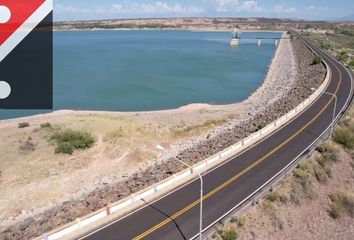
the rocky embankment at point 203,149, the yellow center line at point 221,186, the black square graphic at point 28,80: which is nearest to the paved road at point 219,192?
the yellow center line at point 221,186

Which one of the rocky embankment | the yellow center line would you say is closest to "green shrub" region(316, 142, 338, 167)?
the yellow center line

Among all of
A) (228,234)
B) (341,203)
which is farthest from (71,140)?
(341,203)

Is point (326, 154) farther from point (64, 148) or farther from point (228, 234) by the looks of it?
point (64, 148)

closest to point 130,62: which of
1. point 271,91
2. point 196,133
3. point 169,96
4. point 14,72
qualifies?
point 14,72

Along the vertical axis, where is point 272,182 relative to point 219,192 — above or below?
above

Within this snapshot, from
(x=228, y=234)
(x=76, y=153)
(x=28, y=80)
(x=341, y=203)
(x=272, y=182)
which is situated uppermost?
(x=272, y=182)
